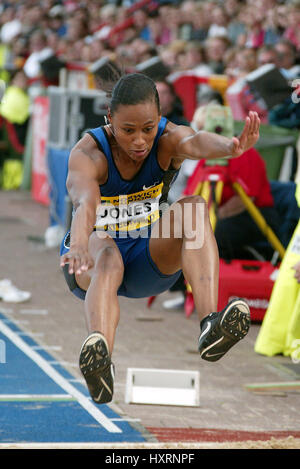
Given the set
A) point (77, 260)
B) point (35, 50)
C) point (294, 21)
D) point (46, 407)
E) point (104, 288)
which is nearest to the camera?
point (77, 260)

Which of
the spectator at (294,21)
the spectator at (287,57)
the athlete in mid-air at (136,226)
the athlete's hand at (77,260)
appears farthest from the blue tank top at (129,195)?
the spectator at (294,21)

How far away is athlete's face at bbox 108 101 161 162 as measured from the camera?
4066mm

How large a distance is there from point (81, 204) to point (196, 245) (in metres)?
0.65

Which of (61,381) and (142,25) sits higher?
(142,25)

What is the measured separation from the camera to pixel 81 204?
394cm

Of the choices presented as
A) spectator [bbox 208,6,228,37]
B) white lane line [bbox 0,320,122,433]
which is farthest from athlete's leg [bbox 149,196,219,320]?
spectator [bbox 208,6,228,37]

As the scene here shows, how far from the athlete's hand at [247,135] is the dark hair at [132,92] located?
47 cm

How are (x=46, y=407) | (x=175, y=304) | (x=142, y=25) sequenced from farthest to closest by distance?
(x=142, y=25) < (x=175, y=304) < (x=46, y=407)

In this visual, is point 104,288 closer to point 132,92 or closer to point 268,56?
point 132,92

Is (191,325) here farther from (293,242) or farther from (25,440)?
(25,440)

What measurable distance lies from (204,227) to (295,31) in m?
6.91

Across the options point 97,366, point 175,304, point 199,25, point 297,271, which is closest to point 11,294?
point 175,304

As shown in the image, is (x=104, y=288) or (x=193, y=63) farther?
(x=193, y=63)

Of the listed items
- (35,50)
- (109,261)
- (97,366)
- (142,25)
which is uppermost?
(142,25)
